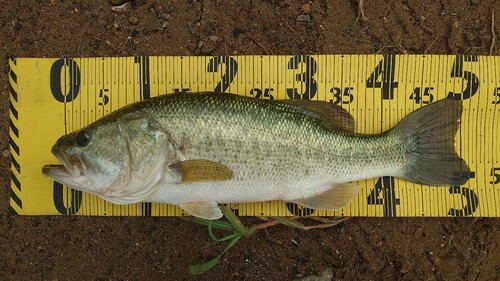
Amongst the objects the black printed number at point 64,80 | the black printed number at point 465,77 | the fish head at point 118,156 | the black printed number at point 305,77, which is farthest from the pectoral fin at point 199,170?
the black printed number at point 465,77

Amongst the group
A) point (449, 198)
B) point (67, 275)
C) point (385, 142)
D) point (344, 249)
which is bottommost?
point (67, 275)

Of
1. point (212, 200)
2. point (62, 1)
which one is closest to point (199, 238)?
point (212, 200)

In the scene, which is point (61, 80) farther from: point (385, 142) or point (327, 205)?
point (385, 142)

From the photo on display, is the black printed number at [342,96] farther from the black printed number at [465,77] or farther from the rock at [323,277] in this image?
the rock at [323,277]

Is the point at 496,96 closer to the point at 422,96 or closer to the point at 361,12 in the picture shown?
the point at 422,96

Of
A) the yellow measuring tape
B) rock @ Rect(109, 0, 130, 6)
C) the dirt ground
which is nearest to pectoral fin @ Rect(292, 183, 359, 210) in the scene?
the yellow measuring tape

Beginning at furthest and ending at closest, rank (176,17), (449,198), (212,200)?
1. (176,17)
2. (449,198)
3. (212,200)

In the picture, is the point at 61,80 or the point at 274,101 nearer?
the point at 274,101
